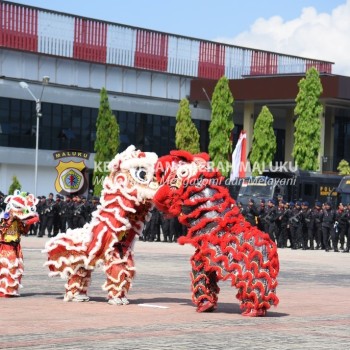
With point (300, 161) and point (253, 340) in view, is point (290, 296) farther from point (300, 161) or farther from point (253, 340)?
point (300, 161)

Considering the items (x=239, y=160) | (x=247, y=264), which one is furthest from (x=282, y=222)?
(x=247, y=264)

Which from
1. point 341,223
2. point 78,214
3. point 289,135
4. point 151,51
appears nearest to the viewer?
point 341,223

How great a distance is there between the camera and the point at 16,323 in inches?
499

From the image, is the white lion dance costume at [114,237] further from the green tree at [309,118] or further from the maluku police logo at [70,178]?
the green tree at [309,118]

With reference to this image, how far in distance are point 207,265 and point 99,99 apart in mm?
48681

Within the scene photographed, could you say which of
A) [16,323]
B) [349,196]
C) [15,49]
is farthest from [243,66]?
[16,323]

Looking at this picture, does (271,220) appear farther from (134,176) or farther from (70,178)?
(134,176)

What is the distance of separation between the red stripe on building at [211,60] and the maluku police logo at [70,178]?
68.0 ft

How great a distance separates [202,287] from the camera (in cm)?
1454

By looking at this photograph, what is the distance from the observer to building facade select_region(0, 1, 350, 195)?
59156mm

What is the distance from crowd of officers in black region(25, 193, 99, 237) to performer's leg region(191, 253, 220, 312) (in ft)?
81.4

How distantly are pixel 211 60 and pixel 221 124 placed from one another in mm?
9120

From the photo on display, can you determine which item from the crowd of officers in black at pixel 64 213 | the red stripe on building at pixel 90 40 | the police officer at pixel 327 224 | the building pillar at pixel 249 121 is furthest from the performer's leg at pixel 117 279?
the building pillar at pixel 249 121

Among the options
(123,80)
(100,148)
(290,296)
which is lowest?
(290,296)
